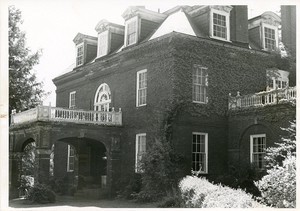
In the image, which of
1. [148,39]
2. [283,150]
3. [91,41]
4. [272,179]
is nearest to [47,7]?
[148,39]

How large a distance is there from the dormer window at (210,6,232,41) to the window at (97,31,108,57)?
7.24 meters

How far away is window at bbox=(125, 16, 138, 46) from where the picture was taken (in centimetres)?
2412

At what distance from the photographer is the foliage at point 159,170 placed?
20156 mm

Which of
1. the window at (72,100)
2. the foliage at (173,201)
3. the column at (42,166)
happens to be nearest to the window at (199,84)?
the foliage at (173,201)

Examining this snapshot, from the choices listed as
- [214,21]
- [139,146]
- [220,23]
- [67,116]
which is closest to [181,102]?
[139,146]

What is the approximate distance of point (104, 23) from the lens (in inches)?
1063

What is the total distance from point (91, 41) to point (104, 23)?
9.35 ft

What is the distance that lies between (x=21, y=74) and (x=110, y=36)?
5.86 meters

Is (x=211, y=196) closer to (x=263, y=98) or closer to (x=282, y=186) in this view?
(x=282, y=186)

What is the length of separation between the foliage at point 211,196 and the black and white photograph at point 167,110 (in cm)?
14

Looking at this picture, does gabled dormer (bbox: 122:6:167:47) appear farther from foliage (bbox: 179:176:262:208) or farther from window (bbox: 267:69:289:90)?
foliage (bbox: 179:176:262:208)

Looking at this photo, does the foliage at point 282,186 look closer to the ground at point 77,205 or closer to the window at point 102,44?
the ground at point 77,205

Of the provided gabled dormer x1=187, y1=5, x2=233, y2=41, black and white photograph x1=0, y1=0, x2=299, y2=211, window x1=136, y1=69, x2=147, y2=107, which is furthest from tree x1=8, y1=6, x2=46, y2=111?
gabled dormer x1=187, y1=5, x2=233, y2=41

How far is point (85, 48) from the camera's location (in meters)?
29.2
